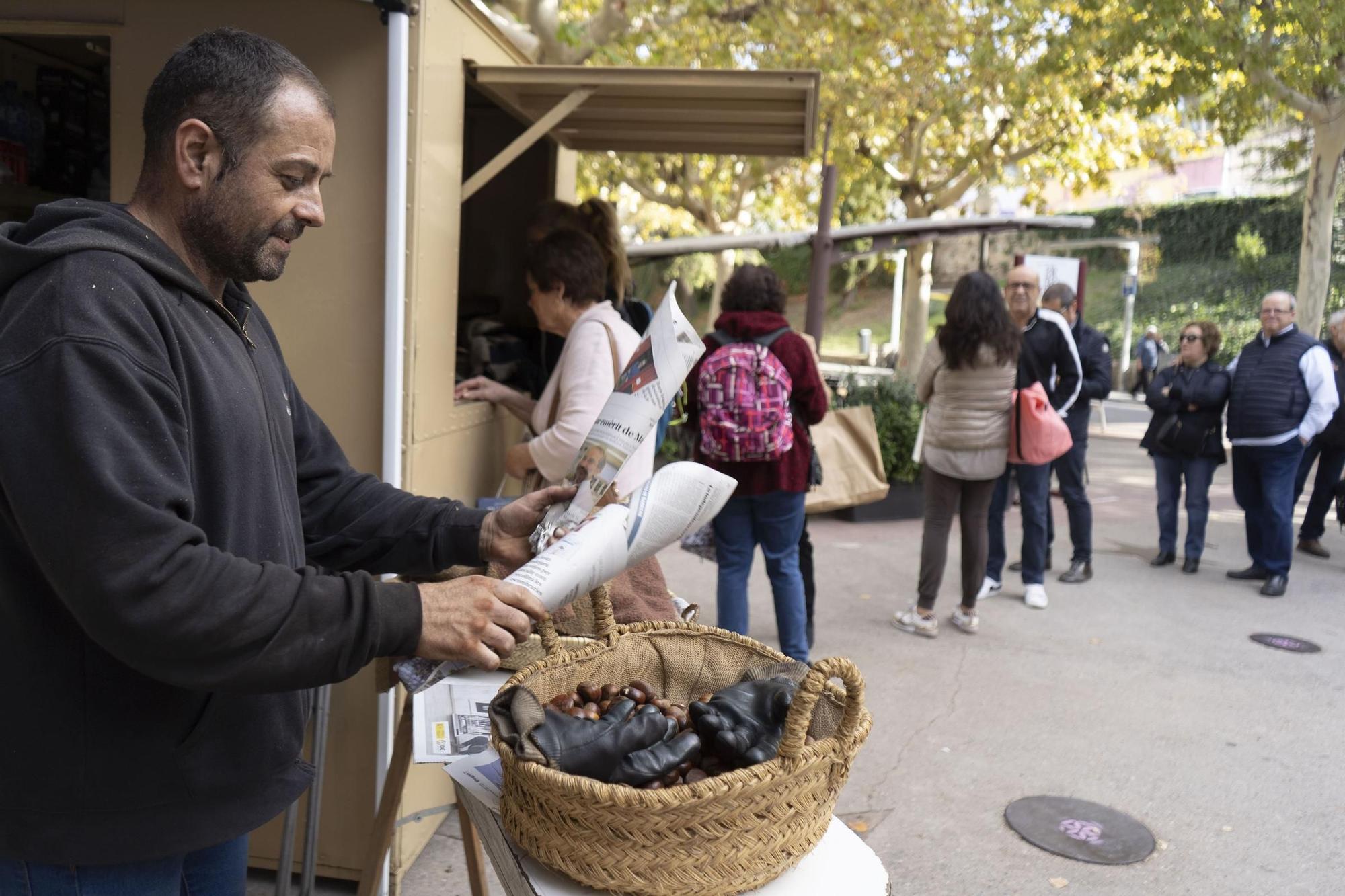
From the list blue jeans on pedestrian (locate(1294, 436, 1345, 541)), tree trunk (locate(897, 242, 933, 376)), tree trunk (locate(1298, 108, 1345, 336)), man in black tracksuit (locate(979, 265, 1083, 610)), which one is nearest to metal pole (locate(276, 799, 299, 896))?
man in black tracksuit (locate(979, 265, 1083, 610))

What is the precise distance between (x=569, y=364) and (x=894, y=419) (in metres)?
6.24

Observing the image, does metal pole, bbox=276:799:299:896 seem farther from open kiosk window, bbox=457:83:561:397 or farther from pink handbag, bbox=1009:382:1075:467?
pink handbag, bbox=1009:382:1075:467

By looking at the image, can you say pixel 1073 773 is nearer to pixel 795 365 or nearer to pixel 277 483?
pixel 795 365

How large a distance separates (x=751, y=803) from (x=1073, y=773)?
135 inches

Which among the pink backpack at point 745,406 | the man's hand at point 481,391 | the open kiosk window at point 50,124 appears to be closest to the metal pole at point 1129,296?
the pink backpack at point 745,406

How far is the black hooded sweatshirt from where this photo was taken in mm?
1232

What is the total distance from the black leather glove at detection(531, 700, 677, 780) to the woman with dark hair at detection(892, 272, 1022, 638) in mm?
4531

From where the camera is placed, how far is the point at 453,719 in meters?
2.02

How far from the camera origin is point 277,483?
5.19ft

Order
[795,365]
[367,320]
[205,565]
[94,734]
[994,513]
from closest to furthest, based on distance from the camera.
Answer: [205,565]
[94,734]
[367,320]
[795,365]
[994,513]

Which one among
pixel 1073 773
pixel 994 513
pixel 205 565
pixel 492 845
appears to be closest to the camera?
pixel 205 565

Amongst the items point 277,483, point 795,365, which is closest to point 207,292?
point 277,483

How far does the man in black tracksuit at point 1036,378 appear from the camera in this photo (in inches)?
258

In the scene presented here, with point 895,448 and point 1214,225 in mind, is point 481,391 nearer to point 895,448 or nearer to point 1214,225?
point 895,448
